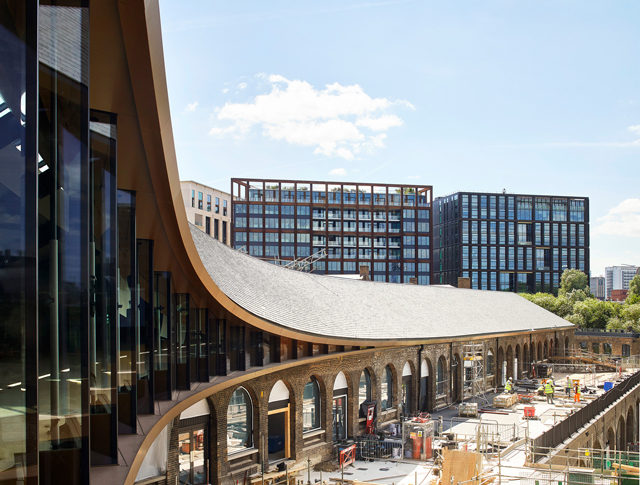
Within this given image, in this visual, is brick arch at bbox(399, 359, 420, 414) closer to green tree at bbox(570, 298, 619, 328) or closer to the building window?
the building window

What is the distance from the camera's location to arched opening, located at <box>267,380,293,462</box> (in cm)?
2206

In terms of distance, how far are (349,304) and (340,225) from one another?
A: 7121cm

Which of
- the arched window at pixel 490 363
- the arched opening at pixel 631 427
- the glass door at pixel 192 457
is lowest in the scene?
the arched opening at pixel 631 427

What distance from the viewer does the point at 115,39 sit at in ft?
21.4

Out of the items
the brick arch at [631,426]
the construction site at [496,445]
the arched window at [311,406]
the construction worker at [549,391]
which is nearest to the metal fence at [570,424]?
the construction site at [496,445]

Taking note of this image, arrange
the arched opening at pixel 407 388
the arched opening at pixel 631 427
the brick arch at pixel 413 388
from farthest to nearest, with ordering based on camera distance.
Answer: the arched opening at pixel 631 427 → the brick arch at pixel 413 388 → the arched opening at pixel 407 388

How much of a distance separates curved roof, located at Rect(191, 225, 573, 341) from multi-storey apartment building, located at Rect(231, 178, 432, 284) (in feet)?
162

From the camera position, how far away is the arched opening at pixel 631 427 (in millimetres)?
43713

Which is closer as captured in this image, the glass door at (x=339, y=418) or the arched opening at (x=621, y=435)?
the glass door at (x=339, y=418)

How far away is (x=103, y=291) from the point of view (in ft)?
27.9

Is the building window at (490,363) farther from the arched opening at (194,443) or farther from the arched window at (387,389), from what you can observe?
the arched opening at (194,443)

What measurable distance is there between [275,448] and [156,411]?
38.5 feet

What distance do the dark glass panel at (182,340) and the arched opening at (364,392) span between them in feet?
49.5

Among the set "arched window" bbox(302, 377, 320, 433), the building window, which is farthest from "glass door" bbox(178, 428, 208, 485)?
the building window
